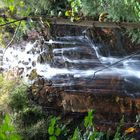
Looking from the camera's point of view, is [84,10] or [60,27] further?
[60,27]

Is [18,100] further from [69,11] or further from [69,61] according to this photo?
[69,11]

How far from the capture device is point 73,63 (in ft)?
19.9

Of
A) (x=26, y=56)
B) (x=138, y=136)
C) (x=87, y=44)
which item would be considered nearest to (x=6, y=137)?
(x=138, y=136)

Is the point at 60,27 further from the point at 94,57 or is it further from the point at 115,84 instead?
the point at 115,84

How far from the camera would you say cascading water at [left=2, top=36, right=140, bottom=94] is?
532 cm

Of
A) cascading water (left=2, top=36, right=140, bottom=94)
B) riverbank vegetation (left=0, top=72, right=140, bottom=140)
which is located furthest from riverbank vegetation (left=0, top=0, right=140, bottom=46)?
riverbank vegetation (left=0, top=72, right=140, bottom=140)

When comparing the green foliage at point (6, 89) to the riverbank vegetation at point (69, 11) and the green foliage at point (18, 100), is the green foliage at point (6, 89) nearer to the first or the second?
the green foliage at point (18, 100)

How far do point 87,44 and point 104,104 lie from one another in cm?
112

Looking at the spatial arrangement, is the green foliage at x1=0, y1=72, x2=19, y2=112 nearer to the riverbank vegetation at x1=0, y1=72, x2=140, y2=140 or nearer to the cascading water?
the riverbank vegetation at x1=0, y1=72, x2=140, y2=140

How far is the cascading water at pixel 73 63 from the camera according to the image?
17.5 feet

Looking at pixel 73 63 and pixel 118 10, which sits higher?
pixel 118 10

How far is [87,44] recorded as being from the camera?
18.8ft

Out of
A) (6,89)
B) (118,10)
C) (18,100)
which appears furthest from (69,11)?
(6,89)

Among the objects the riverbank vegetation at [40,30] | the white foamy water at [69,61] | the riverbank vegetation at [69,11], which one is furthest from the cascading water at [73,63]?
the riverbank vegetation at [69,11]
